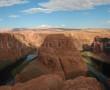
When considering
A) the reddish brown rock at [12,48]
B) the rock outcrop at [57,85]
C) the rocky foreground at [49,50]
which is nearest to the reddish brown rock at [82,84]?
the rock outcrop at [57,85]

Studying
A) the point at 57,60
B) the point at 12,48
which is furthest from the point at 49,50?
the point at 12,48

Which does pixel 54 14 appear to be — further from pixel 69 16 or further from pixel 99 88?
pixel 99 88

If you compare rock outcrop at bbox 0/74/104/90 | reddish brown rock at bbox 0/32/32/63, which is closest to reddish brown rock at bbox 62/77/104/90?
rock outcrop at bbox 0/74/104/90

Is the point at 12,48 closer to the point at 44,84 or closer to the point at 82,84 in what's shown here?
the point at 44,84

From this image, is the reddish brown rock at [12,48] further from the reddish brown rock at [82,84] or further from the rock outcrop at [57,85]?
the reddish brown rock at [82,84]

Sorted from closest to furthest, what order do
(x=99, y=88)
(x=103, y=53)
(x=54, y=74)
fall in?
(x=99, y=88)
(x=54, y=74)
(x=103, y=53)

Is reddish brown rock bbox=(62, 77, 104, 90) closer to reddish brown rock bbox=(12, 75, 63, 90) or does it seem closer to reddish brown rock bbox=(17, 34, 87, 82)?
reddish brown rock bbox=(12, 75, 63, 90)

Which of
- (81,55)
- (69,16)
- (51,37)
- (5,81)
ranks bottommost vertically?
(5,81)

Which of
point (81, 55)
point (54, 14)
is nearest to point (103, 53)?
point (81, 55)
